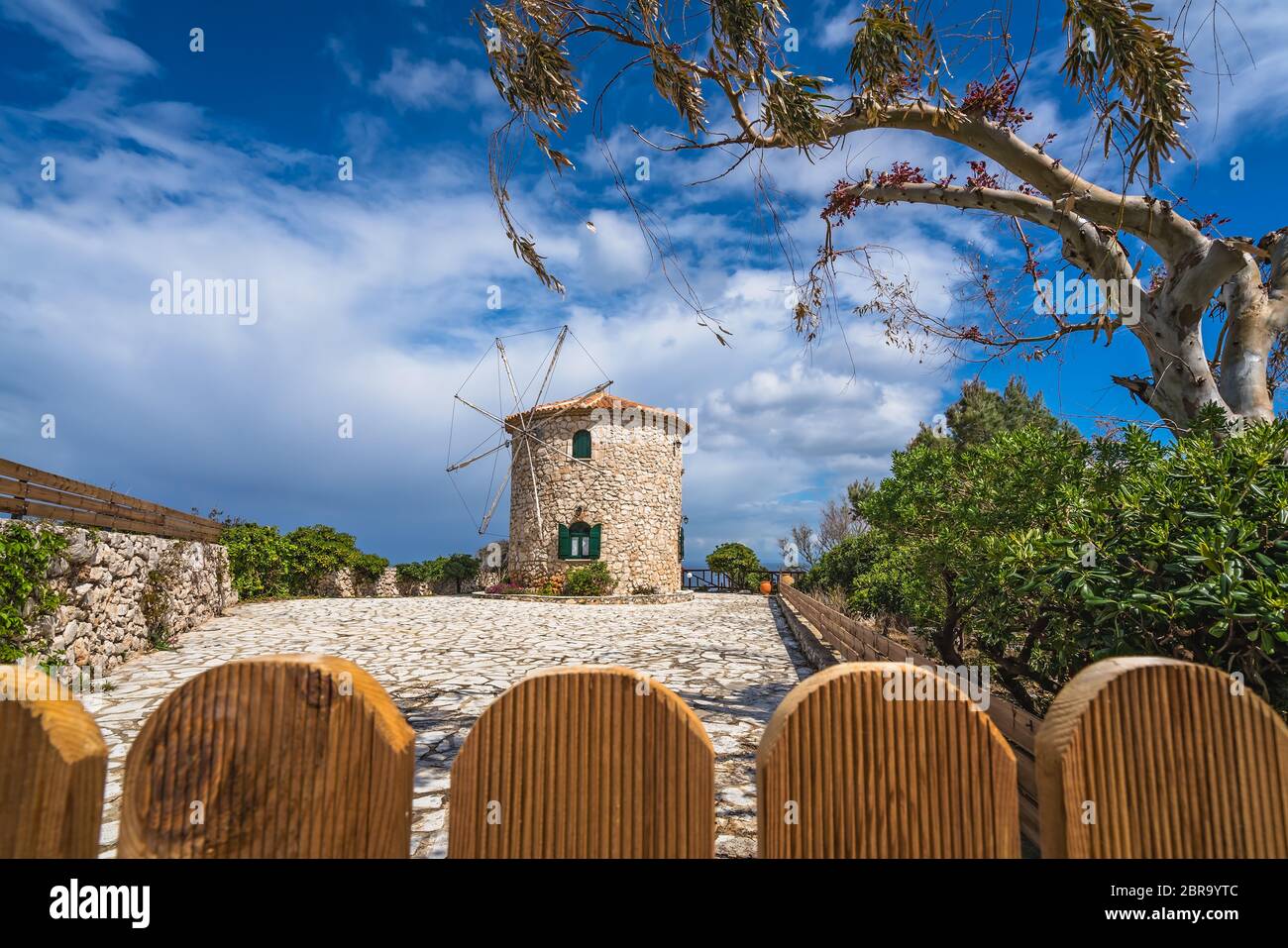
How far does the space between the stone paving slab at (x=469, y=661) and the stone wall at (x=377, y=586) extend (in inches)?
161

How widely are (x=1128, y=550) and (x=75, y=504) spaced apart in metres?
10.5

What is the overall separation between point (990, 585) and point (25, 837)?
362 cm

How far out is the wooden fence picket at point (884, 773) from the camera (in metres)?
0.86

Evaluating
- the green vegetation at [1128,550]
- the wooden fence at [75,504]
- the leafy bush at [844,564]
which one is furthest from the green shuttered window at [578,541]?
the green vegetation at [1128,550]

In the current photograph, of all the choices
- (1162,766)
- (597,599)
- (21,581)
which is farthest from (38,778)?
(597,599)

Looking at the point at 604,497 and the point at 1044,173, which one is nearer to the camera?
the point at 1044,173

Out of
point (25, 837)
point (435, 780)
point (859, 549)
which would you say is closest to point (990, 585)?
point (435, 780)

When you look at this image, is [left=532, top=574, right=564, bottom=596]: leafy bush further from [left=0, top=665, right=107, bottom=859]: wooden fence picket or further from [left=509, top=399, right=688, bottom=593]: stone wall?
[left=0, top=665, right=107, bottom=859]: wooden fence picket

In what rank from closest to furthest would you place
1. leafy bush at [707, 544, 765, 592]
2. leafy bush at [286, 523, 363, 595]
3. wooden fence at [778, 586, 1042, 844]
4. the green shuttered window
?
1. wooden fence at [778, 586, 1042, 844]
2. leafy bush at [286, 523, 363, 595]
3. the green shuttered window
4. leafy bush at [707, 544, 765, 592]

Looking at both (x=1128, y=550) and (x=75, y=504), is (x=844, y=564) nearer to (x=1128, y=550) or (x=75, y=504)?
(x=1128, y=550)

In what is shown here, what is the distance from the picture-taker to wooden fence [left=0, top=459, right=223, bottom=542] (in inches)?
260

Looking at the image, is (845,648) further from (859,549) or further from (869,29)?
(859,549)

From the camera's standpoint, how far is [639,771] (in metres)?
0.87

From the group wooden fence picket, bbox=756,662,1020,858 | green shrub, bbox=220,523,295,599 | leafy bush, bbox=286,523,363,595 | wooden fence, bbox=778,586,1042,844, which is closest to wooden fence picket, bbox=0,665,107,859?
wooden fence picket, bbox=756,662,1020,858
